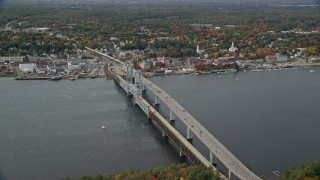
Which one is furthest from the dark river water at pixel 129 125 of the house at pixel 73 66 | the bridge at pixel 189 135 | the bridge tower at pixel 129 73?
the house at pixel 73 66

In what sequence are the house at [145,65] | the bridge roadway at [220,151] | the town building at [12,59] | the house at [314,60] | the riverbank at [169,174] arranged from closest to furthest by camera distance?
the riverbank at [169,174], the bridge roadway at [220,151], the house at [145,65], the town building at [12,59], the house at [314,60]

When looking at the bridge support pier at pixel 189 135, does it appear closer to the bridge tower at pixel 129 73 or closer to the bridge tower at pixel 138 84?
the bridge tower at pixel 138 84

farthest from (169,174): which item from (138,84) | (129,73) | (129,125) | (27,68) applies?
(27,68)

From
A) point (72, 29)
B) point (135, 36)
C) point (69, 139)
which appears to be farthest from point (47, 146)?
point (72, 29)

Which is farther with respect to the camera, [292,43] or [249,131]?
[292,43]

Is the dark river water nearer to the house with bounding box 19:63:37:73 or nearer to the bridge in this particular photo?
the bridge

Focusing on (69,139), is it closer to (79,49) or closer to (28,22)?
(79,49)

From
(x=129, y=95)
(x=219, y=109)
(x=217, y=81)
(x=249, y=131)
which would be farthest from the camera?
(x=217, y=81)

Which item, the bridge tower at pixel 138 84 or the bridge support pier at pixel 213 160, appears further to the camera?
the bridge tower at pixel 138 84

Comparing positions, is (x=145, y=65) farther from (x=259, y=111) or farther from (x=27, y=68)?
(x=259, y=111)
